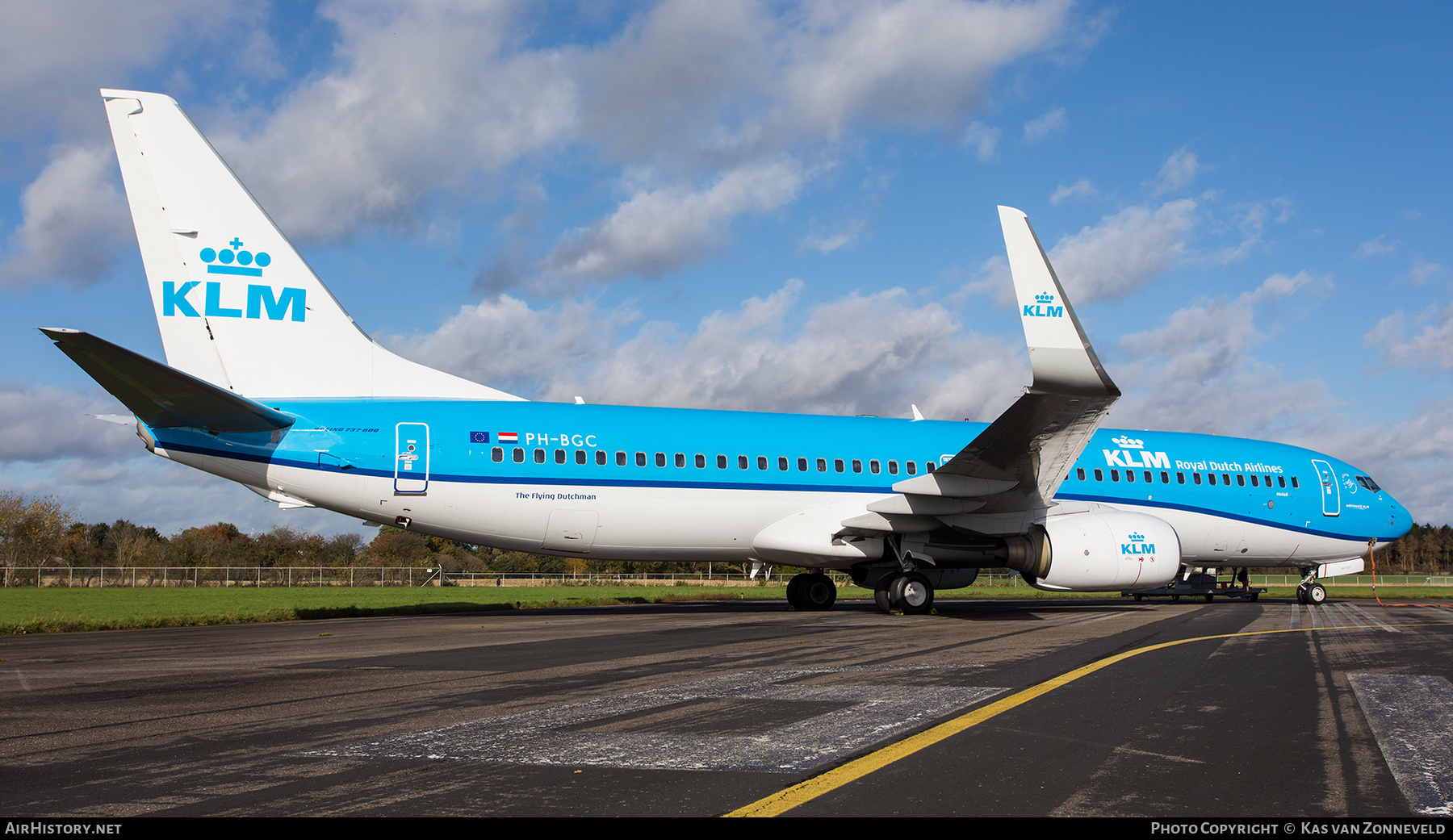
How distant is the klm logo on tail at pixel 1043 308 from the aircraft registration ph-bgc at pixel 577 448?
28mm

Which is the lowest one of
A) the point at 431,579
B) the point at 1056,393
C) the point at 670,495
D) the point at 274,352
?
the point at 431,579

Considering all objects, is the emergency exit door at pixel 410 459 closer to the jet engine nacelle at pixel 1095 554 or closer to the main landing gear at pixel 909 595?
the main landing gear at pixel 909 595

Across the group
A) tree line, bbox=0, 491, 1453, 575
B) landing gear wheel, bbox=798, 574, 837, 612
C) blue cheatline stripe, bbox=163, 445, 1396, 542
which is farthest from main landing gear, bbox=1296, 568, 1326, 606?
tree line, bbox=0, 491, 1453, 575

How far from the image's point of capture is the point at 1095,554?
17.5 meters

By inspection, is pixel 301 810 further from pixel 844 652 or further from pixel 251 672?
pixel 844 652

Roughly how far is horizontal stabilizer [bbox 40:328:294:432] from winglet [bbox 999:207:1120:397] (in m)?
11.6

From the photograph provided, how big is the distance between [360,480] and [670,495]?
5543mm

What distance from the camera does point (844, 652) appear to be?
10516mm

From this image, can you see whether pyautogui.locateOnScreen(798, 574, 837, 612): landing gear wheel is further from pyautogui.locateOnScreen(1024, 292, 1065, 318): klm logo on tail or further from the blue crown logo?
Answer: the blue crown logo

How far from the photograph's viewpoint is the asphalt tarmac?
162 inches

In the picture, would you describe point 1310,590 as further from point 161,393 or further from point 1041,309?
point 161,393

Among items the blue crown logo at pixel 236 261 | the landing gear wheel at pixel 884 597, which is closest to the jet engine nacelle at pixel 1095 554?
the landing gear wheel at pixel 884 597

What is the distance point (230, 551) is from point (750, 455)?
70.6 metres
